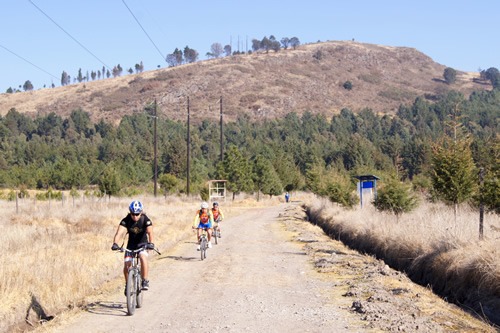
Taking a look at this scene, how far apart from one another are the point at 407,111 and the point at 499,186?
170086 mm

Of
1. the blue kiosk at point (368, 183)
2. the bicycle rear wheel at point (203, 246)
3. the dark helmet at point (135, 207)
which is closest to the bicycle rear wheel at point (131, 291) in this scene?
the dark helmet at point (135, 207)

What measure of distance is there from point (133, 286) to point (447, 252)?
827cm

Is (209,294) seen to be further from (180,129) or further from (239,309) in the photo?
(180,129)

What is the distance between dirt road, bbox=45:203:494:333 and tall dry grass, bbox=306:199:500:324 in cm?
85

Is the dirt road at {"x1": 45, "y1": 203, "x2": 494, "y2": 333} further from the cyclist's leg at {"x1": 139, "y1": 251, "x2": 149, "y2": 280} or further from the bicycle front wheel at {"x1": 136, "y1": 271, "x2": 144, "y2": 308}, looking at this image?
the cyclist's leg at {"x1": 139, "y1": 251, "x2": 149, "y2": 280}

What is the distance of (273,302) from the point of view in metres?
11.6

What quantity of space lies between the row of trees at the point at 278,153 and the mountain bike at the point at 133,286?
396 inches

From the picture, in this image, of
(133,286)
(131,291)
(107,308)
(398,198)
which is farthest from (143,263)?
(398,198)

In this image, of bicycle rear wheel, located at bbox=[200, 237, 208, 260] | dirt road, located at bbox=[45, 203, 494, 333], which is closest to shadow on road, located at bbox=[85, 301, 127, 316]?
dirt road, located at bbox=[45, 203, 494, 333]

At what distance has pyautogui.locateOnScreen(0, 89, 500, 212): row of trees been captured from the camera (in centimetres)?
2180

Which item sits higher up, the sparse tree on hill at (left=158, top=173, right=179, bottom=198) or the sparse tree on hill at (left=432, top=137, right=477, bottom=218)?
the sparse tree on hill at (left=432, top=137, right=477, bottom=218)

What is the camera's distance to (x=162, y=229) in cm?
2908

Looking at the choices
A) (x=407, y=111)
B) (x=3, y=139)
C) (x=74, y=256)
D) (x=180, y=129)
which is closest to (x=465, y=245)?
(x=74, y=256)

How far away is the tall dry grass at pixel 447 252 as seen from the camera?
40.0 ft
